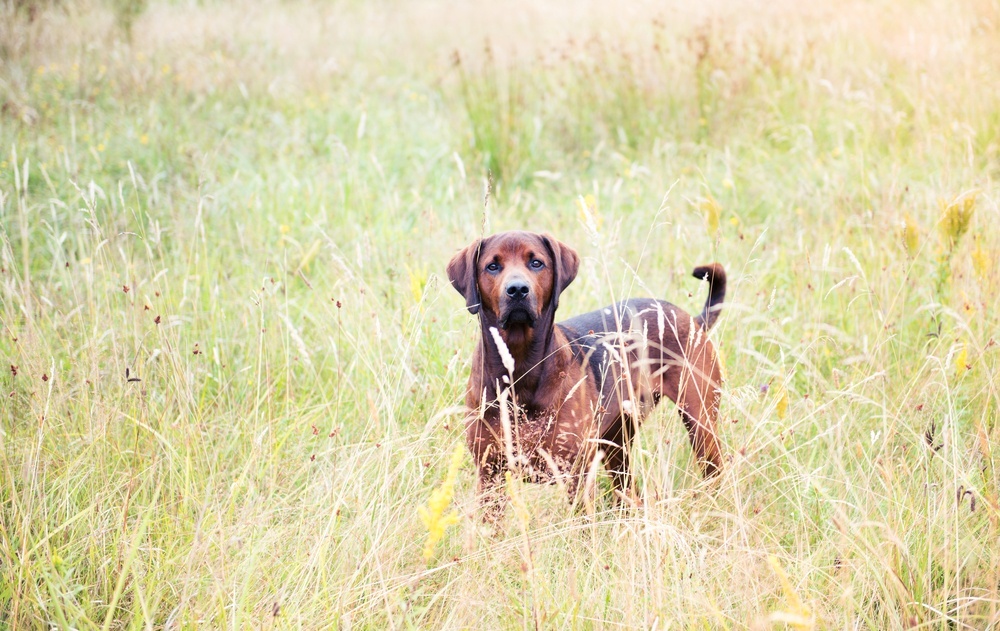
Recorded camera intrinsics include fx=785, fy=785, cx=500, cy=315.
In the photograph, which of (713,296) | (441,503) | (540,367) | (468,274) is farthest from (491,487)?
(713,296)

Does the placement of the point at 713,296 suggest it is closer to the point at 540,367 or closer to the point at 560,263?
the point at 560,263

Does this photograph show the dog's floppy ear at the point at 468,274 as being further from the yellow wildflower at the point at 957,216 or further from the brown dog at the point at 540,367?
the yellow wildflower at the point at 957,216

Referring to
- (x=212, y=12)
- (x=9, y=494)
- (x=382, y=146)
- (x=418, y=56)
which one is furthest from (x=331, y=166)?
(x=212, y=12)

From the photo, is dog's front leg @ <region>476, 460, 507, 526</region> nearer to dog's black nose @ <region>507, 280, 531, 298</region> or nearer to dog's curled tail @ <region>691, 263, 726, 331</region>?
dog's black nose @ <region>507, 280, 531, 298</region>

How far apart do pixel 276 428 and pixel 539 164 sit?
3.36m

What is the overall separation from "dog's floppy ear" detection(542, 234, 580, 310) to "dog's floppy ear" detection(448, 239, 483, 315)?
0.95ft

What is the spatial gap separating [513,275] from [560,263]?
349 millimetres

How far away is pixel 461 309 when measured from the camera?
136 inches

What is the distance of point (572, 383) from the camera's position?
9.93 feet

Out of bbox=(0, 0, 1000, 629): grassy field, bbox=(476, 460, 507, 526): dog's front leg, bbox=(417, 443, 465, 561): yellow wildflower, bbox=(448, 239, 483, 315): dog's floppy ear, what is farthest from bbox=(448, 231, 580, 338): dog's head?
bbox=(417, 443, 465, 561): yellow wildflower

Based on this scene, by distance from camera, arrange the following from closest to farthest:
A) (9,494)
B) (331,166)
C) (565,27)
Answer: (9,494) < (331,166) < (565,27)

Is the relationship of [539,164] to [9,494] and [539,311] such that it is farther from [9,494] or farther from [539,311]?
[9,494]

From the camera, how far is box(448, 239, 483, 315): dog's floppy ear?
2.97 metres

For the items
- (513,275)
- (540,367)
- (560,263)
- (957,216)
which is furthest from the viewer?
(957,216)
